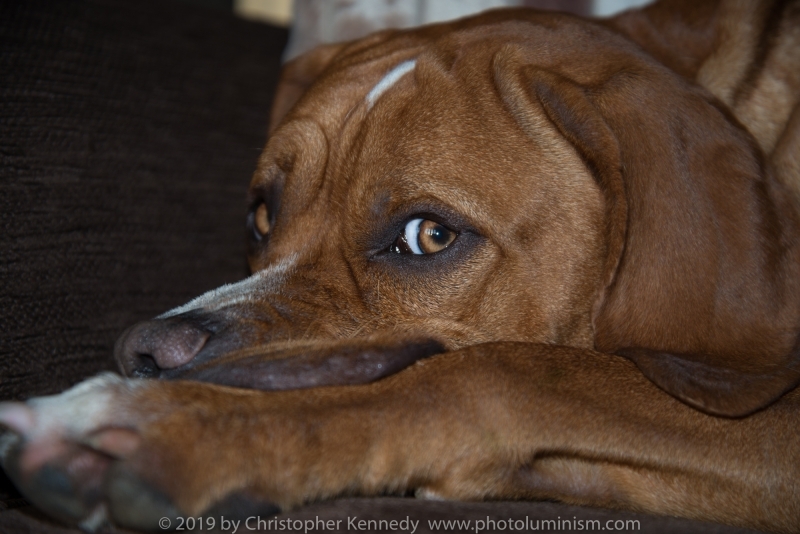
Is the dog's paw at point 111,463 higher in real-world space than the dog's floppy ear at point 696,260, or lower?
lower

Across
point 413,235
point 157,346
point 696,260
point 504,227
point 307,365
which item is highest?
point 696,260

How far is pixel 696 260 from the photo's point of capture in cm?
201

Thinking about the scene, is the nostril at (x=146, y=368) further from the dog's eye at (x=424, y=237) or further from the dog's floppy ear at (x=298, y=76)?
the dog's floppy ear at (x=298, y=76)

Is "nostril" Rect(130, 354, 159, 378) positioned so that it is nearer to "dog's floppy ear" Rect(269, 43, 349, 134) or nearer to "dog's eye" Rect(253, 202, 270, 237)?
"dog's eye" Rect(253, 202, 270, 237)

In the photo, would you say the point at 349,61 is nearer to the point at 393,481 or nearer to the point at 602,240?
the point at 602,240

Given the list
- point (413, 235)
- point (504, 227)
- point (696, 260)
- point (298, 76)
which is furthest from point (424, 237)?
point (298, 76)

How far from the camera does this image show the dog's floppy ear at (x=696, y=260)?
1955 millimetres

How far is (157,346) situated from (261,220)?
3.57 feet

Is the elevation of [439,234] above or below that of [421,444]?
above

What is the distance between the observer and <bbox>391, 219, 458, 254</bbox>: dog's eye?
2348 mm

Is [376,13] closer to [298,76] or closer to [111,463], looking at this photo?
[298,76]

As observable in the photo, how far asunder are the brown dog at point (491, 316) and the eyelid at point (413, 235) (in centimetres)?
1

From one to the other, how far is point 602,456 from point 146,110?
95.1 inches

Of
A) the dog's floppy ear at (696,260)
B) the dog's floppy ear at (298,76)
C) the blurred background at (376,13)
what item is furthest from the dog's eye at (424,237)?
the blurred background at (376,13)
